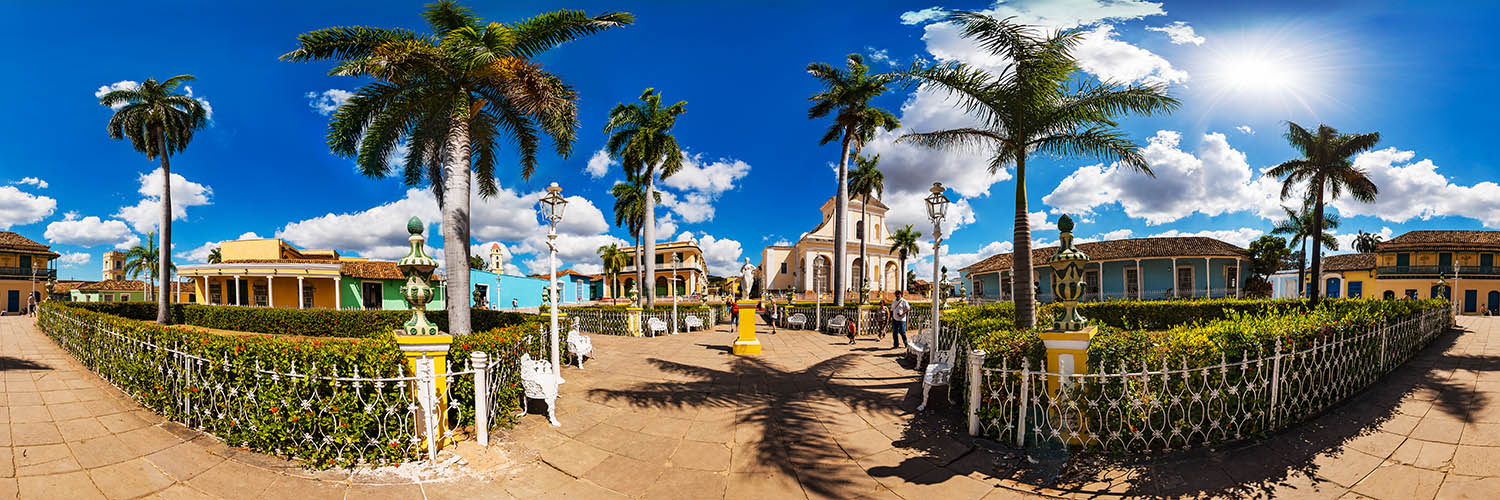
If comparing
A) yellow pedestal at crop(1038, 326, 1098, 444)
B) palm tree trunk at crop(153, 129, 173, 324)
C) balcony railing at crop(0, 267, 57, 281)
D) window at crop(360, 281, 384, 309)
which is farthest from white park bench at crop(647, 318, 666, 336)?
balcony railing at crop(0, 267, 57, 281)

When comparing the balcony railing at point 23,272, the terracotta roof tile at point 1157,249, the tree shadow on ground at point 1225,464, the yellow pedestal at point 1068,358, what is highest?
the terracotta roof tile at point 1157,249

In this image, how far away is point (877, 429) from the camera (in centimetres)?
550

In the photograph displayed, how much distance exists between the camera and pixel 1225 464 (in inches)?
165

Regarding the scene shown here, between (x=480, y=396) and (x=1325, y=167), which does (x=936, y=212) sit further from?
(x=1325, y=167)

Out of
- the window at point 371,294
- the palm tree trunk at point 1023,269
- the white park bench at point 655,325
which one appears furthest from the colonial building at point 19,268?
the palm tree trunk at point 1023,269

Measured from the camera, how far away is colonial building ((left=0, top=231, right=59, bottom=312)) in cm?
3247

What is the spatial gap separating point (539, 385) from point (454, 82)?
280 inches

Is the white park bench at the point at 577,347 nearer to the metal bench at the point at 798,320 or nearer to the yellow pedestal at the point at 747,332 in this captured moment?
the yellow pedestal at the point at 747,332

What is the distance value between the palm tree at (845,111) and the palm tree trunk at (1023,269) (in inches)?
393

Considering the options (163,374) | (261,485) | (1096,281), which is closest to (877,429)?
(261,485)

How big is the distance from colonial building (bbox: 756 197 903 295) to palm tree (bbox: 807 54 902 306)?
79.4ft

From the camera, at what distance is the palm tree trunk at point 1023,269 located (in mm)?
7352

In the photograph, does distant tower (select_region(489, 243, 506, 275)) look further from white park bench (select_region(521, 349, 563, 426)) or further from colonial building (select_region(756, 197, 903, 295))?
colonial building (select_region(756, 197, 903, 295))

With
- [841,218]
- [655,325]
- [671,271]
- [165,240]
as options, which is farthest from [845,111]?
[671,271]
